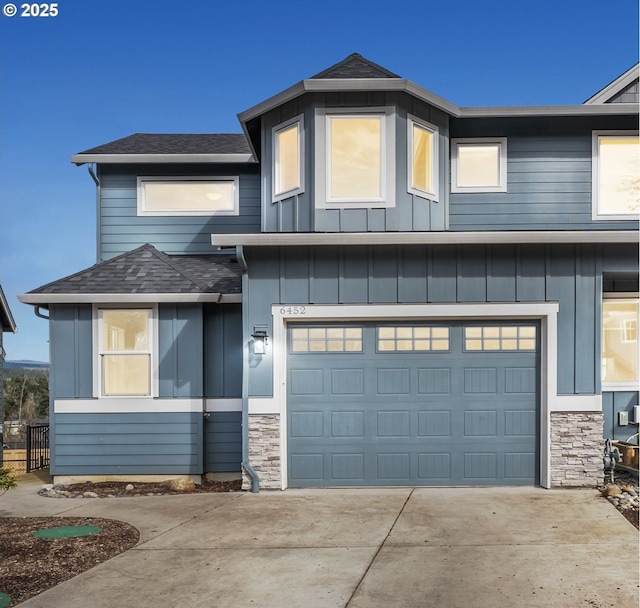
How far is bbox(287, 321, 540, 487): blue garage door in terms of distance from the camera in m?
7.12

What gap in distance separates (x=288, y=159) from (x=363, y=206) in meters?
1.39

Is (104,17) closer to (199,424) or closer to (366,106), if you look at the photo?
(366,106)

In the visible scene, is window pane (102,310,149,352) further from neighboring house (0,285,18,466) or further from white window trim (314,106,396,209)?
neighboring house (0,285,18,466)

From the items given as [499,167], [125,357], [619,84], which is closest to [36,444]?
[125,357]

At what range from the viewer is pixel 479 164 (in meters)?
8.90

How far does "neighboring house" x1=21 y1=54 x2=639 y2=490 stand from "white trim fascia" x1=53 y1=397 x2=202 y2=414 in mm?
29

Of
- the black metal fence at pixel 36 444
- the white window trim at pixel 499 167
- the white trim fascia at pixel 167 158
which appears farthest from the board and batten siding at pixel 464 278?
the black metal fence at pixel 36 444

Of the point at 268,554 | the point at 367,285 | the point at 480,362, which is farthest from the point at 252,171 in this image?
the point at 268,554

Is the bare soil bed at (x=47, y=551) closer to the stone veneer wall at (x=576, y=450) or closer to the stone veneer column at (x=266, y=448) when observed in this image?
the stone veneer column at (x=266, y=448)

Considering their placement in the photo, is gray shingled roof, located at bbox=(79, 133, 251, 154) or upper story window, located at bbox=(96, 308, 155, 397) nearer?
upper story window, located at bbox=(96, 308, 155, 397)

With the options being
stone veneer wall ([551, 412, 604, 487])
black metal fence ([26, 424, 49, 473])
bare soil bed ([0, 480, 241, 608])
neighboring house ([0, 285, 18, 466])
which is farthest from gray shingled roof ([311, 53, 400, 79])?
neighboring house ([0, 285, 18, 466])

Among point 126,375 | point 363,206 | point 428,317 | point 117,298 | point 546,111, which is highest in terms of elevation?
point 546,111

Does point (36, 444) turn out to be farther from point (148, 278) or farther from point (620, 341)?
point (620, 341)

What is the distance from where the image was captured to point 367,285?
7.12 meters
